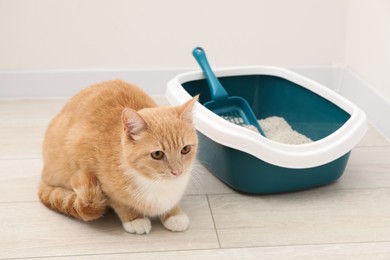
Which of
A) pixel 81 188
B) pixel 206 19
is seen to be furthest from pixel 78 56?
pixel 81 188

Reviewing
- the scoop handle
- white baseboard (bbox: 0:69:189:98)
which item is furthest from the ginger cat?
white baseboard (bbox: 0:69:189:98)

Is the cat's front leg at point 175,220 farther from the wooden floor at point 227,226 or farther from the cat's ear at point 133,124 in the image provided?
the cat's ear at point 133,124

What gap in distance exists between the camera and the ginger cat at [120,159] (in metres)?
1.15

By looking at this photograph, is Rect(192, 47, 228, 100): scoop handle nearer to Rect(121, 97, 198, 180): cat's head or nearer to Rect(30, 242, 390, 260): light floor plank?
Rect(121, 97, 198, 180): cat's head

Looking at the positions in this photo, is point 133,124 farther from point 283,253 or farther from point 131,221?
point 283,253

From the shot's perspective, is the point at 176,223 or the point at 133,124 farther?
the point at 176,223

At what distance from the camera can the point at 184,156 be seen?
1.18m

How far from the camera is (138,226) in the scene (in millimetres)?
1247

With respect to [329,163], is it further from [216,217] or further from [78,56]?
[78,56]

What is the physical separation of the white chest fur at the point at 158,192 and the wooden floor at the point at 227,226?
72 mm

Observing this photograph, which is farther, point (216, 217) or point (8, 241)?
point (216, 217)

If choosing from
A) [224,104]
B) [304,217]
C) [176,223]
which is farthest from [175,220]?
[224,104]

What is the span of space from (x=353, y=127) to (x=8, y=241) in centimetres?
94

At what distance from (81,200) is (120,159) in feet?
0.45
